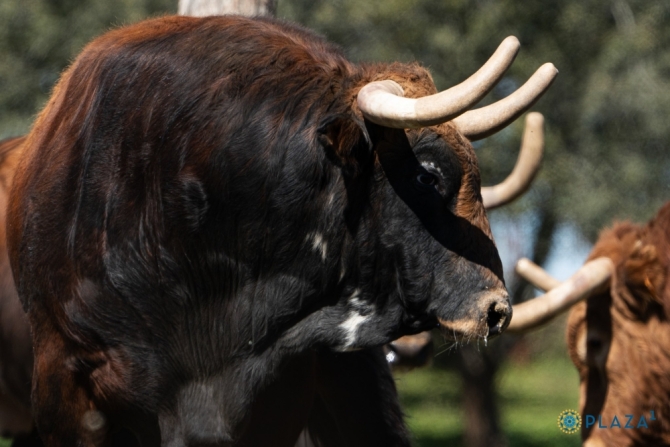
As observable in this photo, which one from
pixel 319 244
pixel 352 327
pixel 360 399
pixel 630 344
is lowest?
pixel 630 344

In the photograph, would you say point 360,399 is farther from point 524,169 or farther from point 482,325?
point 524,169

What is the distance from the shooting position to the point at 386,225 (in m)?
3.25

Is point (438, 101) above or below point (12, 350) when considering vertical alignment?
above

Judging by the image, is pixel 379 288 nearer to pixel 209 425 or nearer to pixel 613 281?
pixel 209 425

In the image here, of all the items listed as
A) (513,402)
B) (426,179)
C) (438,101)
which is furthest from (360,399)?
(513,402)

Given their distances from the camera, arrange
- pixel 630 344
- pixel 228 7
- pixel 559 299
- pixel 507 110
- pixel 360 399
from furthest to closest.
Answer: pixel 228 7
pixel 630 344
pixel 559 299
pixel 360 399
pixel 507 110

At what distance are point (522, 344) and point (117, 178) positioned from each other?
1073cm

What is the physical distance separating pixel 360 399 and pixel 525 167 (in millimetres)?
1182

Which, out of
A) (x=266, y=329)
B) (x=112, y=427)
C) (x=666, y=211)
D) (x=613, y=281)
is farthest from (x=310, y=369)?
(x=666, y=211)

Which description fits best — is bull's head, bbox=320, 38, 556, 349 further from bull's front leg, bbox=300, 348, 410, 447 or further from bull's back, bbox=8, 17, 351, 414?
bull's front leg, bbox=300, 348, 410, 447

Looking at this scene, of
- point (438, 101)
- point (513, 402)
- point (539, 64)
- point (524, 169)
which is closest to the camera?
point (438, 101)

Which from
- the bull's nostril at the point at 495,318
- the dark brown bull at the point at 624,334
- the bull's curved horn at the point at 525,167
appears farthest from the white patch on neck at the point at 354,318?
the dark brown bull at the point at 624,334

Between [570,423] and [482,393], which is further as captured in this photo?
[482,393]

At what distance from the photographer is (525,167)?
13.1 feet
